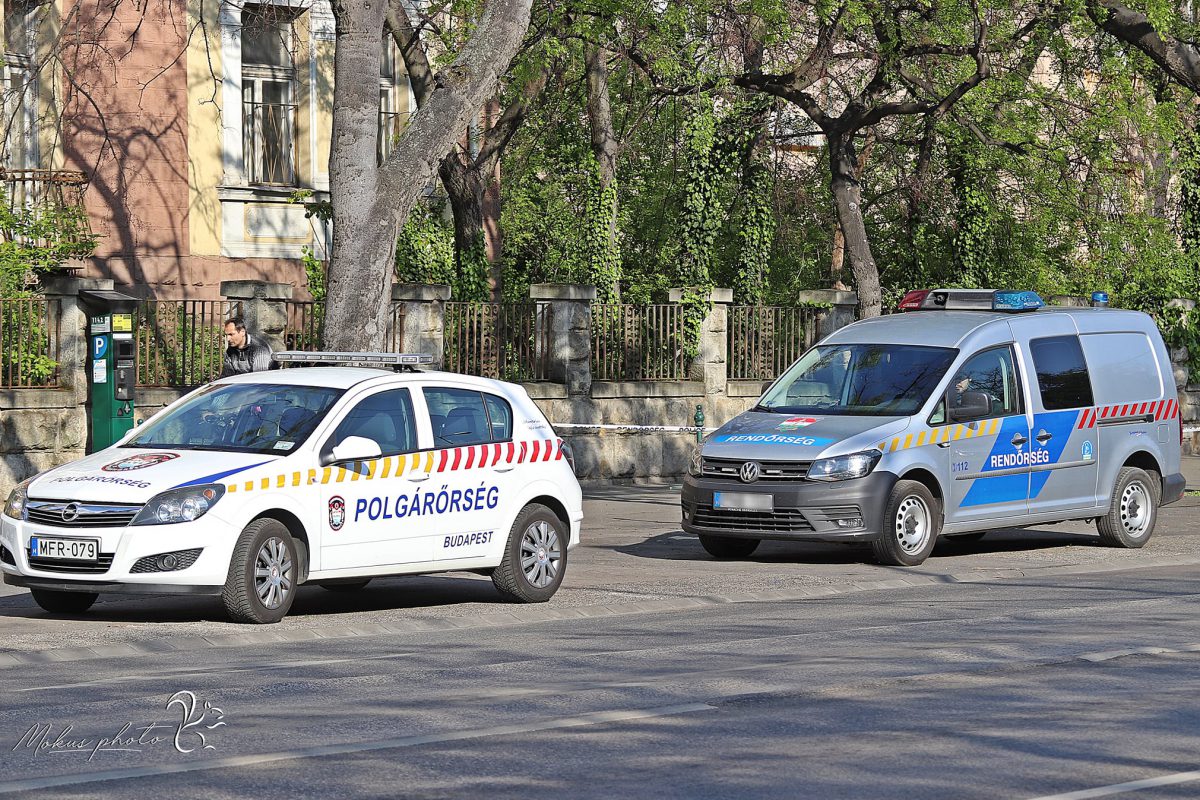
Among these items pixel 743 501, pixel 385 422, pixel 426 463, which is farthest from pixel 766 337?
pixel 385 422

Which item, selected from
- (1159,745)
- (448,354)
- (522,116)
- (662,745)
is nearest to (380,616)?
(662,745)

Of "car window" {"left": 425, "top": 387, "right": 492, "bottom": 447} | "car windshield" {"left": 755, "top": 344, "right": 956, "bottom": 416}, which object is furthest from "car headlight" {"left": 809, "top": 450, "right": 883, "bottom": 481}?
"car window" {"left": 425, "top": 387, "right": 492, "bottom": 447}

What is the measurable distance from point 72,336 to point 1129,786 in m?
14.1

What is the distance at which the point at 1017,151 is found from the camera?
83.9ft

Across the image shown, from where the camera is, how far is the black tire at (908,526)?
14609 millimetres

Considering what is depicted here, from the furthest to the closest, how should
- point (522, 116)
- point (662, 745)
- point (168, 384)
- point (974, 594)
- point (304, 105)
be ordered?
point (304, 105)
point (522, 116)
point (168, 384)
point (974, 594)
point (662, 745)

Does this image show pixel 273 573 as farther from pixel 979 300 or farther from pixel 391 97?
pixel 391 97

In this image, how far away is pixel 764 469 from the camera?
1471cm

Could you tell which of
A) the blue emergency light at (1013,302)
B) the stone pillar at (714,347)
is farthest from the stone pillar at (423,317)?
the blue emergency light at (1013,302)

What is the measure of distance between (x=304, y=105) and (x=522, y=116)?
389 cm

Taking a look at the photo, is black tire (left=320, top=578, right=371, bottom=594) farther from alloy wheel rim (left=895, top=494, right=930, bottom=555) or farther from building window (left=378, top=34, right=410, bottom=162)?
building window (left=378, top=34, right=410, bottom=162)

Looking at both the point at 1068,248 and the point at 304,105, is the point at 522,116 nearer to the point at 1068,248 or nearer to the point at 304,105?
the point at 304,105

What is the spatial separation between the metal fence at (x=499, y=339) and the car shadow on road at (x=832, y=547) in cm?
510

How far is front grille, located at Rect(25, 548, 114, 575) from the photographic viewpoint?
10.8 meters
